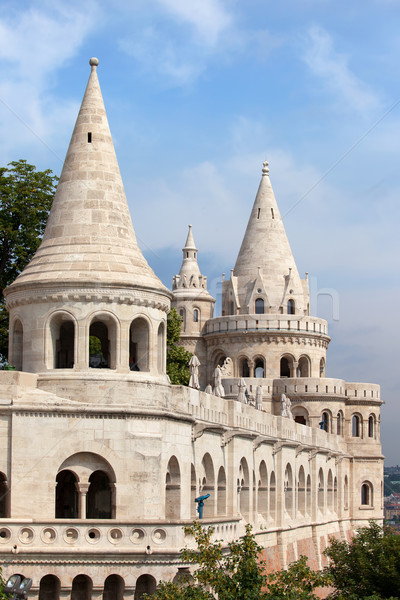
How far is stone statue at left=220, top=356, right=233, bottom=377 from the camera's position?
63475 mm

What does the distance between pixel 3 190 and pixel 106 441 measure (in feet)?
56.6

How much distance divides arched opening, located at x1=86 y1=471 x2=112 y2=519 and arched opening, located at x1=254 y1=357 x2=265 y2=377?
Result: 36.6 m

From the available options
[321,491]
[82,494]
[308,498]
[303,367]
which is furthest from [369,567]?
[303,367]

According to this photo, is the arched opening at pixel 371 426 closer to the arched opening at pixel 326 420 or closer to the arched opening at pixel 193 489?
the arched opening at pixel 326 420

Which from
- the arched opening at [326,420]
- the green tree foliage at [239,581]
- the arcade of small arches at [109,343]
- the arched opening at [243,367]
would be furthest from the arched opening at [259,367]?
the green tree foliage at [239,581]

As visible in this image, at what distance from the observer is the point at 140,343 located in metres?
29.6

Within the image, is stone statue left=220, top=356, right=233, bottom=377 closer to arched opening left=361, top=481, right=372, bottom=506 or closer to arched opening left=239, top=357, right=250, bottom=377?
arched opening left=239, top=357, right=250, bottom=377

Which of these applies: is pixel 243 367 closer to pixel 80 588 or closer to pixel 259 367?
pixel 259 367

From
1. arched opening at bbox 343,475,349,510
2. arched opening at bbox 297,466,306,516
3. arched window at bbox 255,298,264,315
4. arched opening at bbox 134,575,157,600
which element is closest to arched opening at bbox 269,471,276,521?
arched opening at bbox 297,466,306,516

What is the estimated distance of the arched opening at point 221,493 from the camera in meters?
37.0

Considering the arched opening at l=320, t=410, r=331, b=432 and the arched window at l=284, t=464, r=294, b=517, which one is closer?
the arched window at l=284, t=464, r=294, b=517

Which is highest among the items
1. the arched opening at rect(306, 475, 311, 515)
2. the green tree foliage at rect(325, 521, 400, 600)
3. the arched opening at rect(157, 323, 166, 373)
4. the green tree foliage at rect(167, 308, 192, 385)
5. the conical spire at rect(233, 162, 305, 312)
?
the conical spire at rect(233, 162, 305, 312)

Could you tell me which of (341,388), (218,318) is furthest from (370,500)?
(218,318)

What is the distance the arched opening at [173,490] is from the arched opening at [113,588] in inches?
110
